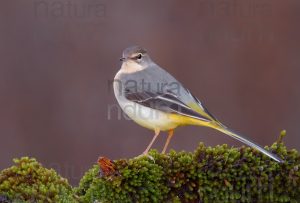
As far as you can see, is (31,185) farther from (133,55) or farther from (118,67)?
(118,67)

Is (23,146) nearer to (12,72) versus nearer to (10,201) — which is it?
(12,72)

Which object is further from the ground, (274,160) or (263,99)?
(263,99)

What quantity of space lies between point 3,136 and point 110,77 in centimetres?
249

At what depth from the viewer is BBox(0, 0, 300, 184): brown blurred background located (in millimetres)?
13555

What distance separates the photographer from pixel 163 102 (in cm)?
864

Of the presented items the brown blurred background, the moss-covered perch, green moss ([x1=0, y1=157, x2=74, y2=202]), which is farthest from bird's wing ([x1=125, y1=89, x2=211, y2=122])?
the brown blurred background

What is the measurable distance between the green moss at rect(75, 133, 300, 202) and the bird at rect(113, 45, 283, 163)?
3.69ft

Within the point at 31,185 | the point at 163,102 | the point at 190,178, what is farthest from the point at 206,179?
the point at 163,102

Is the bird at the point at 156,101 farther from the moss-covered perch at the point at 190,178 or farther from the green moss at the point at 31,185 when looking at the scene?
the green moss at the point at 31,185

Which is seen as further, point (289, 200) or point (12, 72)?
point (12, 72)

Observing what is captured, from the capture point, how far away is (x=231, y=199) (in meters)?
6.85

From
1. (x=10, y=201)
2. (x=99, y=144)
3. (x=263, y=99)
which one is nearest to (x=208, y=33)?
(x=263, y=99)

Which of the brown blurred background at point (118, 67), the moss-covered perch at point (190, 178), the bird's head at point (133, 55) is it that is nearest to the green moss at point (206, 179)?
the moss-covered perch at point (190, 178)

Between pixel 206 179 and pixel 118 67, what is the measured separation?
7.00 m
